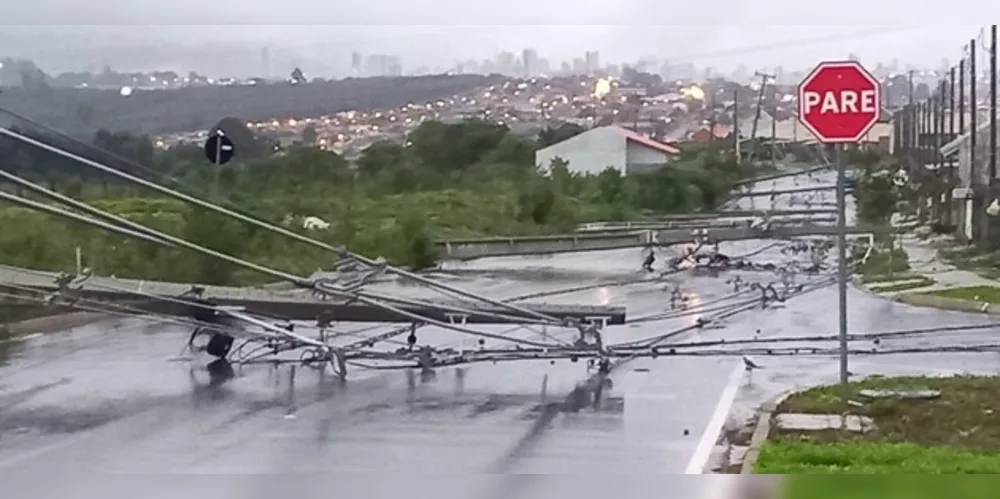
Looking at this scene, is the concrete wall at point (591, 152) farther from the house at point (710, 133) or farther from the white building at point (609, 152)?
the house at point (710, 133)

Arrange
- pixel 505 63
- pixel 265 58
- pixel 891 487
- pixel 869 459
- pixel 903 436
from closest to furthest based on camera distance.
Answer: pixel 891 487 → pixel 869 459 → pixel 903 436 → pixel 505 63 → pixel 265 58

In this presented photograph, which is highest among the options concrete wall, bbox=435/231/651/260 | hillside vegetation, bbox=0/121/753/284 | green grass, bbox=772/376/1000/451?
hillside vegetation, bbox=0/121/753/284

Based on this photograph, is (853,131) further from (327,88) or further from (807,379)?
(327,88)

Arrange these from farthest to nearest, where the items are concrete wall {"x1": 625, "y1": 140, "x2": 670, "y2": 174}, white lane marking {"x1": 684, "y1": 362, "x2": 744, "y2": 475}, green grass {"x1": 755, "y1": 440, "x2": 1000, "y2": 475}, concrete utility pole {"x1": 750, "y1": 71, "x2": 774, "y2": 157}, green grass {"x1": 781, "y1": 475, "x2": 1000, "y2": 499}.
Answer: concrete wall {"x1": 625, "y1": 140, "x2": 670, "y2": 174} < concrete utility pole {"x1": 750, "y1": 71, "x2": 774, "y2": 157} < white lane marking {"x1": 684, "y1": 362, "x2": 744, "y2": 475} < green grass {"x1": 755, "y1": 440, "x2": 1000, "y2": 475} < green grass {"x1": 781, "y1": 475, "x2": 1000, "y2": 499}

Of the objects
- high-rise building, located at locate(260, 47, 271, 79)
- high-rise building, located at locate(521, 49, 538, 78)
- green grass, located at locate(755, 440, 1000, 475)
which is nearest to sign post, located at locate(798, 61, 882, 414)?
green grass, located at locate(755, 440, 1000, 475)

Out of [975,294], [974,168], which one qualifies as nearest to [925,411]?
[975,294]

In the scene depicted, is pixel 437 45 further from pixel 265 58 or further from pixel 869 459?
pixel 869 459

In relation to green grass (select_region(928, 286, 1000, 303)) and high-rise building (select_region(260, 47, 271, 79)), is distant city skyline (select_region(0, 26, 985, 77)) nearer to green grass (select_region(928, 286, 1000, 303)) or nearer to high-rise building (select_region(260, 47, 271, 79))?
high-rise building (select_region(260, 47, 271, 79))
